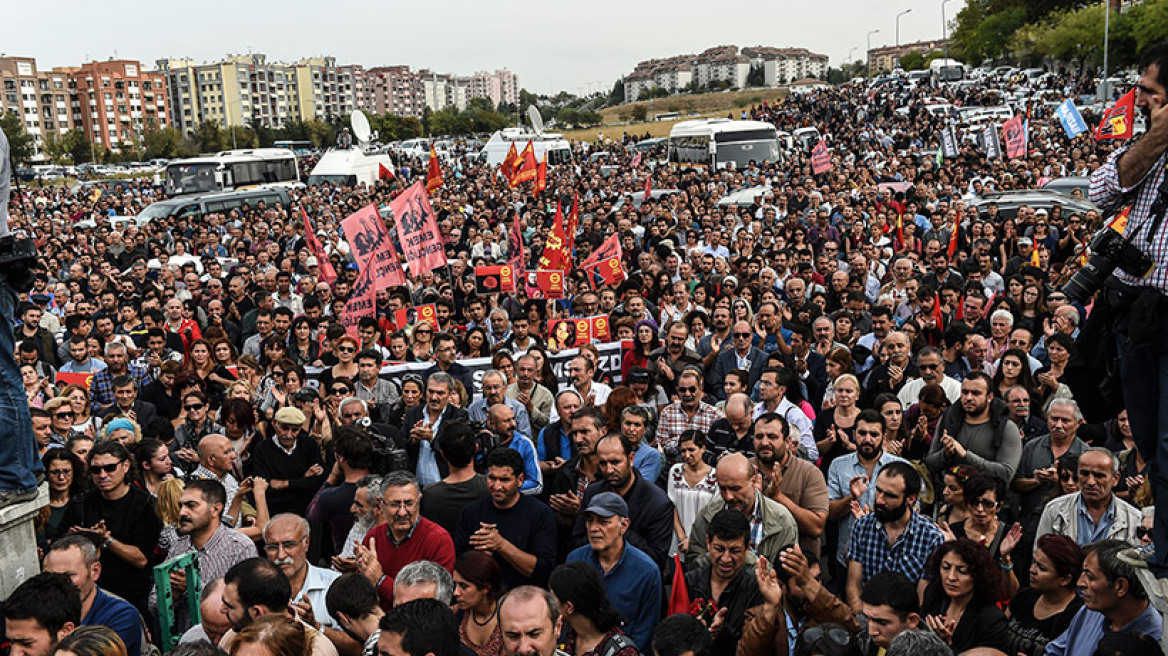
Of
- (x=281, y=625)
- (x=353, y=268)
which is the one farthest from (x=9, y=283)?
(x=353, y=268)

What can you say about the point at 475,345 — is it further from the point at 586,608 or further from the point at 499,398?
the point at 586,608

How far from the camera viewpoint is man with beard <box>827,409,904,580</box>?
20.5 ft

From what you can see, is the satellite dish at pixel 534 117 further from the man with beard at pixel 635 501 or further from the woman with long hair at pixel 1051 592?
the woman with long hair at pixel 1051 592

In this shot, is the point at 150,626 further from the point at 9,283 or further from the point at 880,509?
the point at 880,509

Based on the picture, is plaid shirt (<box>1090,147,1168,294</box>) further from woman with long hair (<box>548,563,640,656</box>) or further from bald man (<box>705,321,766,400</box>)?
bald man (<box>705,321,766,400</box>)

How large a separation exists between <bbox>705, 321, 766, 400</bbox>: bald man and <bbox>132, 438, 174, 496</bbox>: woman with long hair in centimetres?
481

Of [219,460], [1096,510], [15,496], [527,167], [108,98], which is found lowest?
[1096,510]

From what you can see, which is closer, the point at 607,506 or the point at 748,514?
the point at 607,506

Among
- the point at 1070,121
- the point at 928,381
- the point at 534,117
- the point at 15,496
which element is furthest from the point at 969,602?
the point at 534,117

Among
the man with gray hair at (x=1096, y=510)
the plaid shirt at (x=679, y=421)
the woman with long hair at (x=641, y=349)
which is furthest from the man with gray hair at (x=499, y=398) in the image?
the man with gray hair at (x=1096, y=510)

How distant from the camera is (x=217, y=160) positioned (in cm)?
3391

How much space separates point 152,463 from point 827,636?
14.6ft

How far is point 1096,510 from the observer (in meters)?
5.54

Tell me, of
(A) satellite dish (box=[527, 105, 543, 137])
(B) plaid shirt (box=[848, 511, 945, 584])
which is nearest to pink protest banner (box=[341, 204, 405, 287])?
(B) plaid shirt (box=[848, 511, 945, 584])
